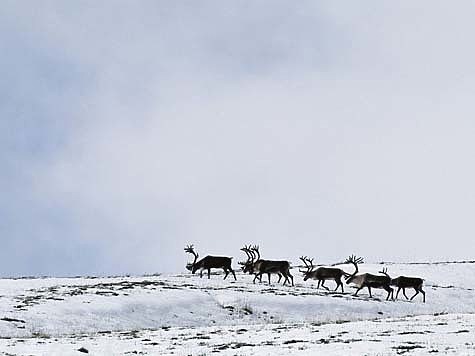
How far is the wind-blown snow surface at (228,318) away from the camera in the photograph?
19484mm

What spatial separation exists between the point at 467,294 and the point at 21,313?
27665 mm

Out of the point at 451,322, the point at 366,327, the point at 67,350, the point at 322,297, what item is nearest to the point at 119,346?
the point at 67,350

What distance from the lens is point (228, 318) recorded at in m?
32.0

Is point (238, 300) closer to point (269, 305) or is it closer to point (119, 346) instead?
point (269, 305)

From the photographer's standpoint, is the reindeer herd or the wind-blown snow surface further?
the reindeer herd

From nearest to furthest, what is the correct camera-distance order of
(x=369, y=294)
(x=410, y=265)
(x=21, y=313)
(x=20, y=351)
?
(x=20, y=351)
(x=21, y=313)
(x=369, y=294)
(x=410, y=265)

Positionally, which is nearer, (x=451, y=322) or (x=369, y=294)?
(x=451, y=322)

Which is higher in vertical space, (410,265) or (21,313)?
(410,265)

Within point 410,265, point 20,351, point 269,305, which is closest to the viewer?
point 20,351

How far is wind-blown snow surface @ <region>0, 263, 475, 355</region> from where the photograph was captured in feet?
63.9

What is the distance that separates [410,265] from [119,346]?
3838 cm

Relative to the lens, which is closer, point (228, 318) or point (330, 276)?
point (228, 318)

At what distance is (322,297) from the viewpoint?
37.1m

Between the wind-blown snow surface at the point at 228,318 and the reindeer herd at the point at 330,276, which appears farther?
the reindeer herd at the point at 330,276
